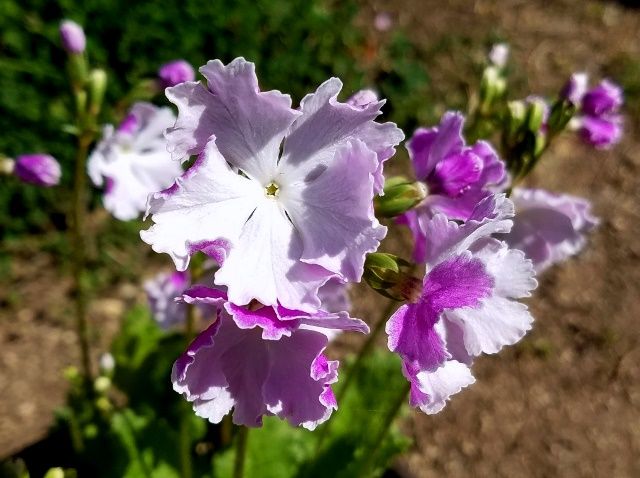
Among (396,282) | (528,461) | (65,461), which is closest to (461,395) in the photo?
(528,461)

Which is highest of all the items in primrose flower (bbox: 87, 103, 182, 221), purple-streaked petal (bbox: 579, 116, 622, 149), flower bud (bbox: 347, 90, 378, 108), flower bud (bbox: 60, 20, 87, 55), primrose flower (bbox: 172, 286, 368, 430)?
flower bud (bbox: 347, 90, 378, 108)

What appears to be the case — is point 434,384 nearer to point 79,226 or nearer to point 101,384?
point 79,226

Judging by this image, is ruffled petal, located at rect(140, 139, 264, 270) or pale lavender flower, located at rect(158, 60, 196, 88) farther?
pale lavender flower, located at rect(158, 60, 196, 88)

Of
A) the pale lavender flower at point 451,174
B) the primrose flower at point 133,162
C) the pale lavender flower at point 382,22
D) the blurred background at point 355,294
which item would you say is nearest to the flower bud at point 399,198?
the pale lavender flower at point 451,174

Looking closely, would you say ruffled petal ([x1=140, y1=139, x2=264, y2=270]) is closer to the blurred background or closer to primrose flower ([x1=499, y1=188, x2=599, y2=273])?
primrose flower ([x1=499, y1=188, x2=599, y2=273])

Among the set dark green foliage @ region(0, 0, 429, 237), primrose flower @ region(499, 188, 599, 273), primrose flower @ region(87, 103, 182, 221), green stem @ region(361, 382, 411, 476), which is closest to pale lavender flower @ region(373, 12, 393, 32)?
dark green foliage @ region(0, 0, 429, 237)

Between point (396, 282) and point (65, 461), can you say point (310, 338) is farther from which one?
point (65, 461)

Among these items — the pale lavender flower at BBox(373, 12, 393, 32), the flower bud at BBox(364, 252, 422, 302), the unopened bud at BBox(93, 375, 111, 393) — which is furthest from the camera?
the pale lavender flower at BBox(373, 12, 393, 32)

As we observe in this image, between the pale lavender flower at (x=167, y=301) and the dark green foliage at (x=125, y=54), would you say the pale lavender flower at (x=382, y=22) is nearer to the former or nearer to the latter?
the dark green foliage at (x=125, y=54)
